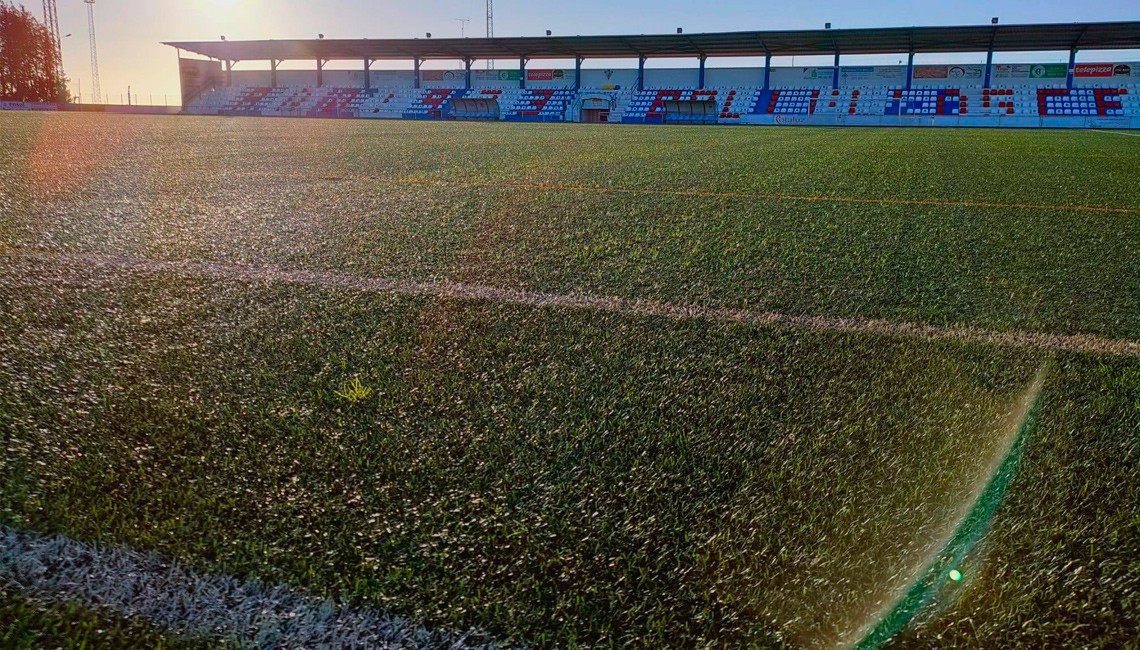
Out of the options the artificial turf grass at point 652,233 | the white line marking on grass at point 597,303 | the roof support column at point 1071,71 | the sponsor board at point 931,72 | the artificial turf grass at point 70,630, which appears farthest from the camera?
the sponsor board at point 931,72

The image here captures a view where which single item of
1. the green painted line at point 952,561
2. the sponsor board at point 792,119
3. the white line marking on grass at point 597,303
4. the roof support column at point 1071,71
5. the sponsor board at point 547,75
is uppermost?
the sponsor board at point 547,75

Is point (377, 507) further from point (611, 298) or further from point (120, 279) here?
point (120, 279)

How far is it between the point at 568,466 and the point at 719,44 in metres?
39.1

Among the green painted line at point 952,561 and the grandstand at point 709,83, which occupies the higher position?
the grandstand at point 709,83

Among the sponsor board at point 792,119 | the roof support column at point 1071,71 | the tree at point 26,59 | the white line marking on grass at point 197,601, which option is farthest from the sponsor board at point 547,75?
the white line marking on grass at point 197,601

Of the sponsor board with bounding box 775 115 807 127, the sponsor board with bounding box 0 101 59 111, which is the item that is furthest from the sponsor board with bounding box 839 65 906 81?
the sponsor board with bounding box 0 101 59 111

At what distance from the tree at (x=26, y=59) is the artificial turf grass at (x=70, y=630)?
6045 centimetres

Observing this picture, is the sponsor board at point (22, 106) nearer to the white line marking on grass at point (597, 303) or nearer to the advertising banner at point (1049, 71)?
the white line marking on grass at point (597, 303)

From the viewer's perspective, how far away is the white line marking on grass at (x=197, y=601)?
90 centimetres

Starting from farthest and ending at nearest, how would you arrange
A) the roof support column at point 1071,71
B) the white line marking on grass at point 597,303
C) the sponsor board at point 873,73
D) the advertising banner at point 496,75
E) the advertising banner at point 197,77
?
the advertising banner at point 197,77 < the advertising banner at point 496,75 < the sponsor board at point 873,73 < the roof support column at point 1071,71 < the white line marking on grass at point 597,303

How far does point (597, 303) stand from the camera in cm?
234

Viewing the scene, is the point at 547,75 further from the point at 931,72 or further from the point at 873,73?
the point at 931,72

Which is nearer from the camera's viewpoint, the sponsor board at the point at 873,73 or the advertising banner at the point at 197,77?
the sponsor board at the point at 873,73

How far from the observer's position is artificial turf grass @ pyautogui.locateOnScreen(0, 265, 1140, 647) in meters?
1.00
